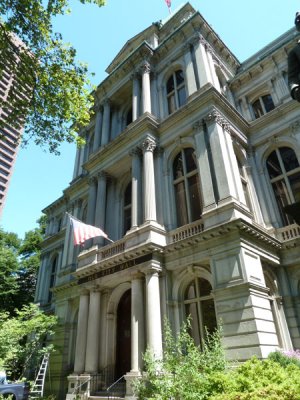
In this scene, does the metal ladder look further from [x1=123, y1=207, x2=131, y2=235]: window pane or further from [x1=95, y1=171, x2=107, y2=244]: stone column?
[x1=123, y1=207, x2=131, y2=235]: window pane

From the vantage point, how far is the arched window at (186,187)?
16.4 meters

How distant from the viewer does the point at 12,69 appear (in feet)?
41.0

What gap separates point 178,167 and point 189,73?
6.39 metres

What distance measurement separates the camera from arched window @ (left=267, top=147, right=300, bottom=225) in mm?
16297

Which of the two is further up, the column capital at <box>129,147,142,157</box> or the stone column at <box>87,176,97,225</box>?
the column capital at <box>129,147,142,157</box>

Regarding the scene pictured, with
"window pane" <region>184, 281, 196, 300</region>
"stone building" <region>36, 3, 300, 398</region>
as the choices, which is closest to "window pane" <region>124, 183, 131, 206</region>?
"stone building" <region>36, 3, 300, 398</region>

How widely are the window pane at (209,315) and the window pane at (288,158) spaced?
29.6 ft

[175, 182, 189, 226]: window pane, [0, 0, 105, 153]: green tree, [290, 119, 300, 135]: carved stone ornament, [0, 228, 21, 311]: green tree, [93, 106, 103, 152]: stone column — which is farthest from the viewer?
[0, 228, 21, 311]: green tree

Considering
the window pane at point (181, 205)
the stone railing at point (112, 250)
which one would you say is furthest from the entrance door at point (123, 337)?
the window pane at point (181, 205)

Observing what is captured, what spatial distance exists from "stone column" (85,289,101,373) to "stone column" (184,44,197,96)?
1362 cm

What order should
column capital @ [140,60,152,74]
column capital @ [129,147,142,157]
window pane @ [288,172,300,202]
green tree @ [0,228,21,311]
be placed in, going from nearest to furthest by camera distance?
window pane @ [288,172,300,202] < column capital @ [129,147,142,157] < column capital @ [140,60,152,74] < green tree @ [0,228,21,311]

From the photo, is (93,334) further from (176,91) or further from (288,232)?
(176,91)

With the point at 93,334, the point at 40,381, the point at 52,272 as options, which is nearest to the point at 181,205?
the point at 93,334

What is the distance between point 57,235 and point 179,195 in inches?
657
